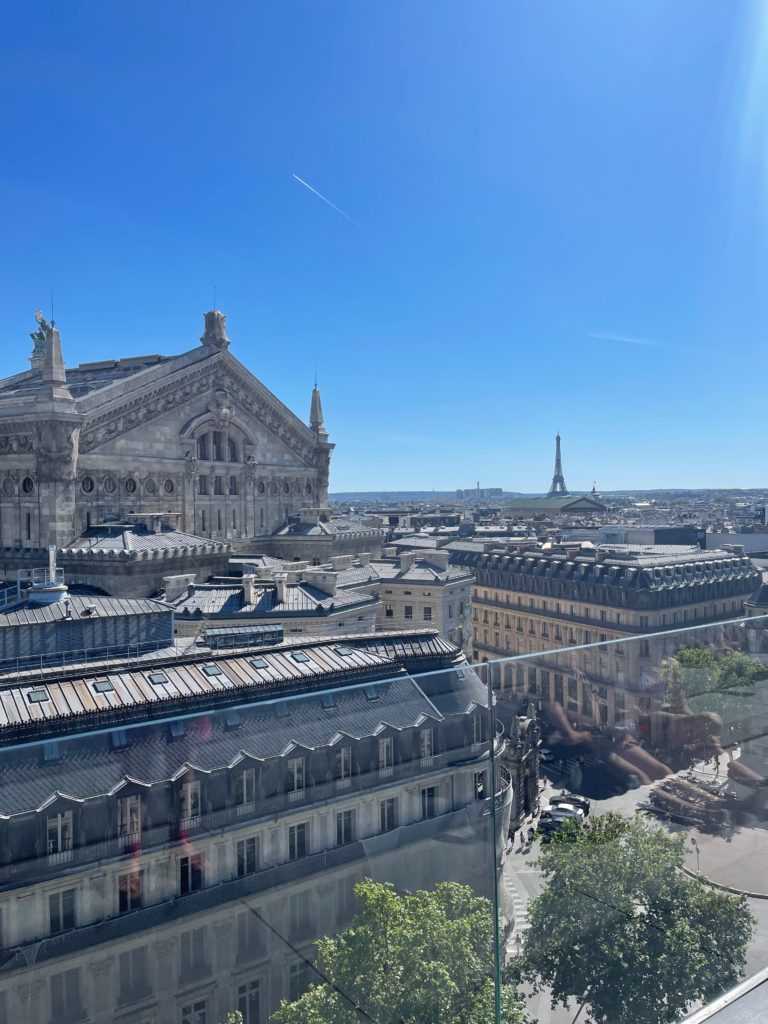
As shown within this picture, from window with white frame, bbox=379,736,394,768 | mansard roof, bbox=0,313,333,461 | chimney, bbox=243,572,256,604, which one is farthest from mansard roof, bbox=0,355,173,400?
window with white frame, bbox=379,736,394,768

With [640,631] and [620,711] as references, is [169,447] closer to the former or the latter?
[640,631]

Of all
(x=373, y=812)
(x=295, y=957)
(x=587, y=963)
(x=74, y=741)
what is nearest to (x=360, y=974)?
(x=295, y=957)

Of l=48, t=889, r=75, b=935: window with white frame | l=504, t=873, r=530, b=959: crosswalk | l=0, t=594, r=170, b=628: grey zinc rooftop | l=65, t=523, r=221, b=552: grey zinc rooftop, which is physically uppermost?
l=65, t=523, r=221, b=552: grey zinc rooftop

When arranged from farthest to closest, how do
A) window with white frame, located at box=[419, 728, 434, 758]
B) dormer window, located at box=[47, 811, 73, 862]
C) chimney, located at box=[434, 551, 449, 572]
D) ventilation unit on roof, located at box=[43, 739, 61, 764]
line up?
1. chimney, located at box=[434, 551, 449, 572]
2. window with white frame, located at box=[419, 728, 434, 758]
3. dormer window, located at box=[47, 811, 73, 862]
4. ventilation unit on roof, located at box=[43, 739, 61, 764]

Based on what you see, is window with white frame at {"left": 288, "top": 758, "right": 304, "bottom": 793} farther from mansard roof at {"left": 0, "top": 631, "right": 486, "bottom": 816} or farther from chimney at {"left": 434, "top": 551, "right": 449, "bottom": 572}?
chimney at {"left": 434, "top": 551, "right": 449, "bottom": 572}

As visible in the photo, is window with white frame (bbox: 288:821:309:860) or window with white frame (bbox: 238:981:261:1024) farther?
window with white frame (bbox: 288:821:309:860)

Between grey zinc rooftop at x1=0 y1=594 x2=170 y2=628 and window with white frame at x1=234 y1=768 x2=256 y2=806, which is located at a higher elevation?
window with white frame at x1=234 y1=768 x2=256 y2=806

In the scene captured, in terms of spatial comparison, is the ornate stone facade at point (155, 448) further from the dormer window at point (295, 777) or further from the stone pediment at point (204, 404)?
the dormer window at point (295, 777)

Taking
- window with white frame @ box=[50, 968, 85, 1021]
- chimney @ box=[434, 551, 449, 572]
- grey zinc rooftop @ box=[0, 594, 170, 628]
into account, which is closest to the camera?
window with white frame @ box=[50, 968, 85, 1021]
